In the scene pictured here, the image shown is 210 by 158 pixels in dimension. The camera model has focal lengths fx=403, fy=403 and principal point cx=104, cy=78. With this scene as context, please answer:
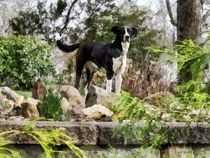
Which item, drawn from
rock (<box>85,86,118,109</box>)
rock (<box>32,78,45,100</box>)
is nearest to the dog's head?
rock (<box>85,86,118,109</box>)

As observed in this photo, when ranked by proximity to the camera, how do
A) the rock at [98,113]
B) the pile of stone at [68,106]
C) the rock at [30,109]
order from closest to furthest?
1. the pile of stone at [68,106]
2. the rock at [98,113]
3. the rock at [30,109]

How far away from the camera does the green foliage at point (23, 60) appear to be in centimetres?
1130

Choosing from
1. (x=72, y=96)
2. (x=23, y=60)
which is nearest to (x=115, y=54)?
A: (x=72, y=96)

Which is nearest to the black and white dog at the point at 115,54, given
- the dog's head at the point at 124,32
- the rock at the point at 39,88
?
the dog's head at the point at 124,32

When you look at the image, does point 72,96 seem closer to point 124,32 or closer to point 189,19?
point 124,32

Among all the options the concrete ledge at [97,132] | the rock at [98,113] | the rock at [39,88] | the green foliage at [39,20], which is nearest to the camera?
the concrete ledge at [97,132]

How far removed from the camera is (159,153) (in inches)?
109

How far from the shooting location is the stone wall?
8.48 feet

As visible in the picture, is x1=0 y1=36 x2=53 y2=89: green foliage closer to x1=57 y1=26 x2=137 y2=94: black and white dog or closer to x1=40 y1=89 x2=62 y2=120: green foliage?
x1=57 y1=26 x2=137 y2=94: black and white dog

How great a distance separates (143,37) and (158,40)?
4.99ft

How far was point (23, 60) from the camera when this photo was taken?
11328 millimetres

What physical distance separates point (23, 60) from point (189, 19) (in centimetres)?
A: 470

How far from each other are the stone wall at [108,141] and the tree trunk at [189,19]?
7025 mm

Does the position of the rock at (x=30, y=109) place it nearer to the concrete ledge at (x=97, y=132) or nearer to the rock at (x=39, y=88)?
the rock at (x=39, y=88)
